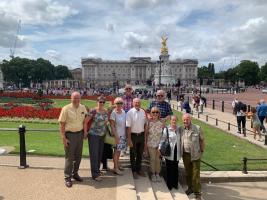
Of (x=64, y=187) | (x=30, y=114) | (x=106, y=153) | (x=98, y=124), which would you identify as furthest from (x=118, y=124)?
(x=30, y=114)

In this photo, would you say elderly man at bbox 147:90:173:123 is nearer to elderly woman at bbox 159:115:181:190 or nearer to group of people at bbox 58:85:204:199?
group of people at bbox 58:85:204:199

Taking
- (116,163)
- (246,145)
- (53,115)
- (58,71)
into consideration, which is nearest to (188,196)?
(116,163)

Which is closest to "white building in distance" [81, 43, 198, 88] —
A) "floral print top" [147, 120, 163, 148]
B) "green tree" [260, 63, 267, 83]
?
"green tree" [260, 63, 267, 83]

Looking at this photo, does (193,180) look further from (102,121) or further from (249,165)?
(249,165)

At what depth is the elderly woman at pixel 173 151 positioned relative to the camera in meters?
8.34

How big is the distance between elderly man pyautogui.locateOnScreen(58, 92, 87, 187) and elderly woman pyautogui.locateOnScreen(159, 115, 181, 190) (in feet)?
5.60

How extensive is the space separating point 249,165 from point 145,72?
169 metres

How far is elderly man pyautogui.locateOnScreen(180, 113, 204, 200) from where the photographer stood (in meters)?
8.23

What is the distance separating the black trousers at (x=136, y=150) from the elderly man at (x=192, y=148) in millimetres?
899

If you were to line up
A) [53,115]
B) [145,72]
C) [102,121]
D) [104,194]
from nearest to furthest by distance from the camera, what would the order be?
[104,194]
[102,121]
[53,115]
[145,72]

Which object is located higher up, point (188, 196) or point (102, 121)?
point (102, 121)

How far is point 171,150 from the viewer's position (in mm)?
8359

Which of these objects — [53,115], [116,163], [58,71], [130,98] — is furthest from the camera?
[58,71]

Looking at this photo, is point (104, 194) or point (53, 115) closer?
point (104, 194)
